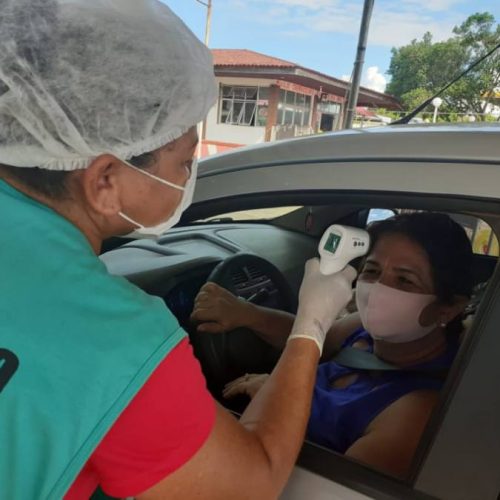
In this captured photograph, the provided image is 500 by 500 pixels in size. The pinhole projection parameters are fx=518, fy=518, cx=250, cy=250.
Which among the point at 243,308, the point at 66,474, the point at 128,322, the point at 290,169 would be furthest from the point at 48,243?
the point at 243,308

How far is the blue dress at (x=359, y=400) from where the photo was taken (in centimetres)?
135

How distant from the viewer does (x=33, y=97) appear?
0.92 metres

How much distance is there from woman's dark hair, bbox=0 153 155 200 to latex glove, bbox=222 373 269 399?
900 millimetres

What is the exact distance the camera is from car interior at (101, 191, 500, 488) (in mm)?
1227

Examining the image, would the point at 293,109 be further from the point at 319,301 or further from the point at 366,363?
the point at 319,301

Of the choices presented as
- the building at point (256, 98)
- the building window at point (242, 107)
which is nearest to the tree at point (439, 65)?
the building at point (256, 98)

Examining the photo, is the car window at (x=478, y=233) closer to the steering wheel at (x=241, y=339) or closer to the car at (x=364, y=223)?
the car at (x=364, y=223)

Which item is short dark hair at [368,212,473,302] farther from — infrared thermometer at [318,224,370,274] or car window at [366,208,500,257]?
infrared thermometer at [318,224,370,274]

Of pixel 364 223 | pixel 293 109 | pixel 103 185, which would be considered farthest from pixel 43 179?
pixel 293 109

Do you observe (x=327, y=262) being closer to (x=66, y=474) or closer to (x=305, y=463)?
(x=305, y=463)

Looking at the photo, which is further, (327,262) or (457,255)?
(457,255)

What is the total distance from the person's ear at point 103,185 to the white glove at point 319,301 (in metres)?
0.53

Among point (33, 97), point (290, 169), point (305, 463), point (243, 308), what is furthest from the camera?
point (243, 308)

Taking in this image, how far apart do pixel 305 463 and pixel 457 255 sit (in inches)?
29.5
